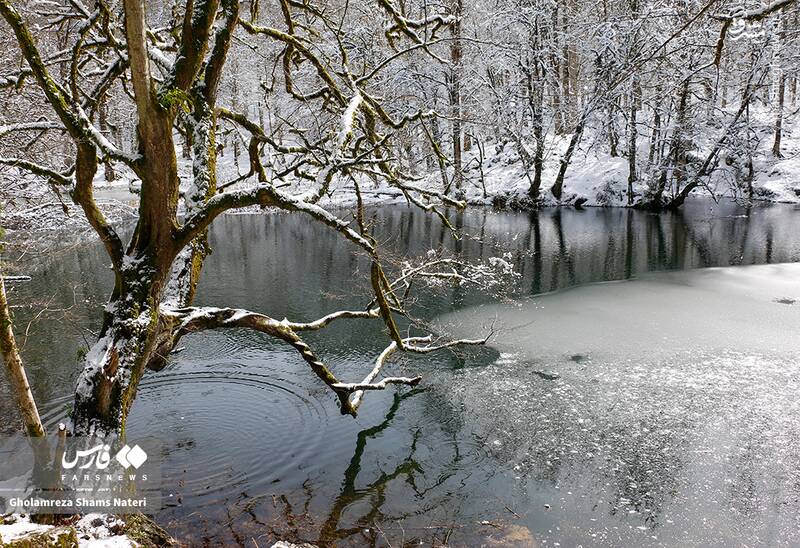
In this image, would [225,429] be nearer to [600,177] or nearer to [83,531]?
[83,531]

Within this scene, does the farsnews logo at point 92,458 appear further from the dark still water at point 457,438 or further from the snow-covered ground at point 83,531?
the dark still water at point 457,438

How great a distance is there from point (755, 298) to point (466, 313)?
6634 mm

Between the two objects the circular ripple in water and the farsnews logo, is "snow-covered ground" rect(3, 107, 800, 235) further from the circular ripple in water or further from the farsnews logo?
the farsnews logo

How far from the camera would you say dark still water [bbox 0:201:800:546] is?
5805 millimetres

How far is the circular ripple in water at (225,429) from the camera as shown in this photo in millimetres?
6590

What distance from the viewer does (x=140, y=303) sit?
4.59 m

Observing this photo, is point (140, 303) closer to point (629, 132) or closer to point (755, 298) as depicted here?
point (755, 298)

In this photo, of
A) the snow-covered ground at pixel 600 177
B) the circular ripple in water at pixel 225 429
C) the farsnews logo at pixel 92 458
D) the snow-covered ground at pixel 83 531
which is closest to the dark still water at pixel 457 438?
the circular ripple in water at pixel 225 429

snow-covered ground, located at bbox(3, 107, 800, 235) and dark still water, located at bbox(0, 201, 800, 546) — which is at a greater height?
snow-covered ground, located at bbox(3, 107, 800, 235)

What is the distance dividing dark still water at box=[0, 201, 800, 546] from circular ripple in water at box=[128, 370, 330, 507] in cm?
3

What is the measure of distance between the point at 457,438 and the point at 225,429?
3.11 m

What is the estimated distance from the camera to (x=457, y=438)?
7555mm

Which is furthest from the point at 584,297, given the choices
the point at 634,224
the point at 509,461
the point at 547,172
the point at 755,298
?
the point at 547,172

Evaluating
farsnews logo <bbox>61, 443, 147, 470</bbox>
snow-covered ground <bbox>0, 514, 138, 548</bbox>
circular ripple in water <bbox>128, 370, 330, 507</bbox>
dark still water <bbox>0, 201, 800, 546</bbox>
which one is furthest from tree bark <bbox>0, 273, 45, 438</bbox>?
circular ripple in water <bbox>128, 370, 330, 507</bbox>
